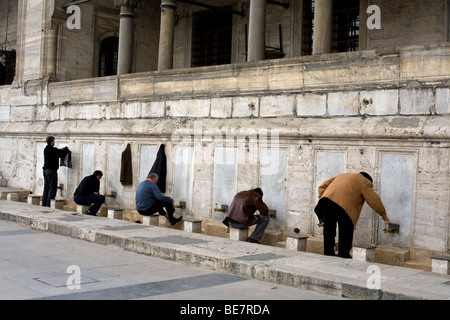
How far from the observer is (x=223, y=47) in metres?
18.0

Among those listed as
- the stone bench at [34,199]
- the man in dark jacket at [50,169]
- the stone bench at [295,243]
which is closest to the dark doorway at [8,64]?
the stone bench at [34,199]

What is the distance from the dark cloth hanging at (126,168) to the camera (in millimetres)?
13086

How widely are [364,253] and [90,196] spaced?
22.3 feet

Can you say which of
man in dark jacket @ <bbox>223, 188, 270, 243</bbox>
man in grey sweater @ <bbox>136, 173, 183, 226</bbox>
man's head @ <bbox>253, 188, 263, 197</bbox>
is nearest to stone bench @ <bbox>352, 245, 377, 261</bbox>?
man in dark jacket @ <bbox>223, 188, 270, 243</bbox>

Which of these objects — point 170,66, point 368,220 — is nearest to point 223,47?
point 170,66

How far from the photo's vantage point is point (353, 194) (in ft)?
28.0

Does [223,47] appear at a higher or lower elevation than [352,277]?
higher

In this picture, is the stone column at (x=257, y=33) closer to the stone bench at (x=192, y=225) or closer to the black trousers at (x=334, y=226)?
the stone bench at (x=192, y=225)

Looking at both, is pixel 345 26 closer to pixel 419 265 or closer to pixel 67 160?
pixel 67 160

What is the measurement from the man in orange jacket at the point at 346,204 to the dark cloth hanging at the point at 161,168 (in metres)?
4.40
